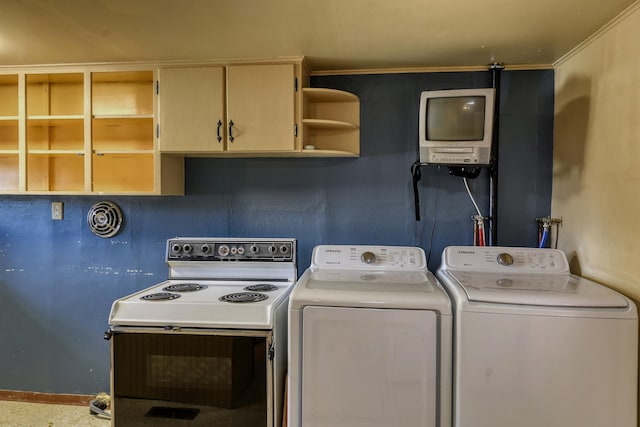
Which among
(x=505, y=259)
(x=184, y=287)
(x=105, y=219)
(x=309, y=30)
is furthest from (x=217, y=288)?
(x=505, y=259)

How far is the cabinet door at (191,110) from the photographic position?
228 centimetres

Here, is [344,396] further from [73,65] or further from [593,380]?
[73,65]

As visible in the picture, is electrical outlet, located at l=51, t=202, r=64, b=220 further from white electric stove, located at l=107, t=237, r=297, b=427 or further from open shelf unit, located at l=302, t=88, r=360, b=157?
open shelf unit, located at l=302, t=88, r=360, b=157

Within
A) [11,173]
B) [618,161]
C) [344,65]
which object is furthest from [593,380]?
[11,173]

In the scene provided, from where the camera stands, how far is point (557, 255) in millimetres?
2104

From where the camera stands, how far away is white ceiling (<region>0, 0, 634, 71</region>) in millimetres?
1678

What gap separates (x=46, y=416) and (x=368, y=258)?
2249mm

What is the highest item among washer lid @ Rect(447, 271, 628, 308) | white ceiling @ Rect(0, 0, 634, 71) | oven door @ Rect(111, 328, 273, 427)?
white ceiling @ Rect(0, 0, 634, 71)

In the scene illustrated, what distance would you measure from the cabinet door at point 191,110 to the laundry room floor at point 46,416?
1.73m

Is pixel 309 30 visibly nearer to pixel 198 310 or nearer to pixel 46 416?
pixel 198 310

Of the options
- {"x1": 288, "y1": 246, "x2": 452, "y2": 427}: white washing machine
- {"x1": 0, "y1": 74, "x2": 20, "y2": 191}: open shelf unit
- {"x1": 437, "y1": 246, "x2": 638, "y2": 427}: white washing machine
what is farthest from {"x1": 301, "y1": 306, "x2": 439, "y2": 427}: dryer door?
{"x1": 0, "y1": 74, "x2": 20, "y2": 191}: open shelf unit

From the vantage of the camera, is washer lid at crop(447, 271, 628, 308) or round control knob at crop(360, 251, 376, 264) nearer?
washer lid at crop(447, 271, 628, 308)

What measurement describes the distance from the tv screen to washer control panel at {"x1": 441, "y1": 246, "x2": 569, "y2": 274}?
60 centimetres

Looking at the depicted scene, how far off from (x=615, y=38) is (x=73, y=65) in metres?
2.83
